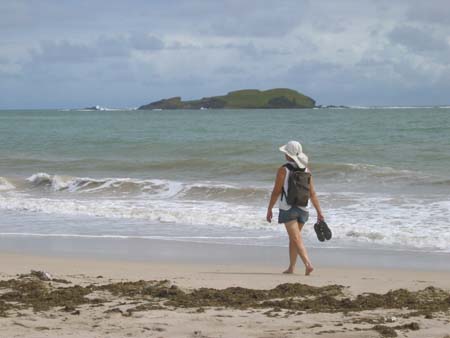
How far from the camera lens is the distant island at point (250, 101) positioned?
140 metres

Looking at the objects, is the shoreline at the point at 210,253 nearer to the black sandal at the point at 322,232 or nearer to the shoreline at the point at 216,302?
the shoreline at the point at 216,302

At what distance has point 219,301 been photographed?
6.81m

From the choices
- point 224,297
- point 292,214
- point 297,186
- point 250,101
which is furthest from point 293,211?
point 250,101

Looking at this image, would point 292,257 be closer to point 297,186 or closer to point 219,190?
point 297,186

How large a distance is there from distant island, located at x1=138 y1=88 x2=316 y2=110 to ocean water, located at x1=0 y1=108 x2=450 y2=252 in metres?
104

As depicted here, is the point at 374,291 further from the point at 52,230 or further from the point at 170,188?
the point at 170,188

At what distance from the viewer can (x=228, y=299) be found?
6.86m

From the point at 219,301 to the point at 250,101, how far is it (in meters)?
137

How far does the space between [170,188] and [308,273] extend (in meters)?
11.1

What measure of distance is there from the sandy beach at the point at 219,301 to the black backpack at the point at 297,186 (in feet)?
2.89

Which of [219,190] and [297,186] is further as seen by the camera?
[219,190]

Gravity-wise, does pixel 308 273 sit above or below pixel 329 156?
below

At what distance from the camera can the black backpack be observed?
27.5 ft

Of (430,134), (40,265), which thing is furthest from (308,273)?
(430,134)
